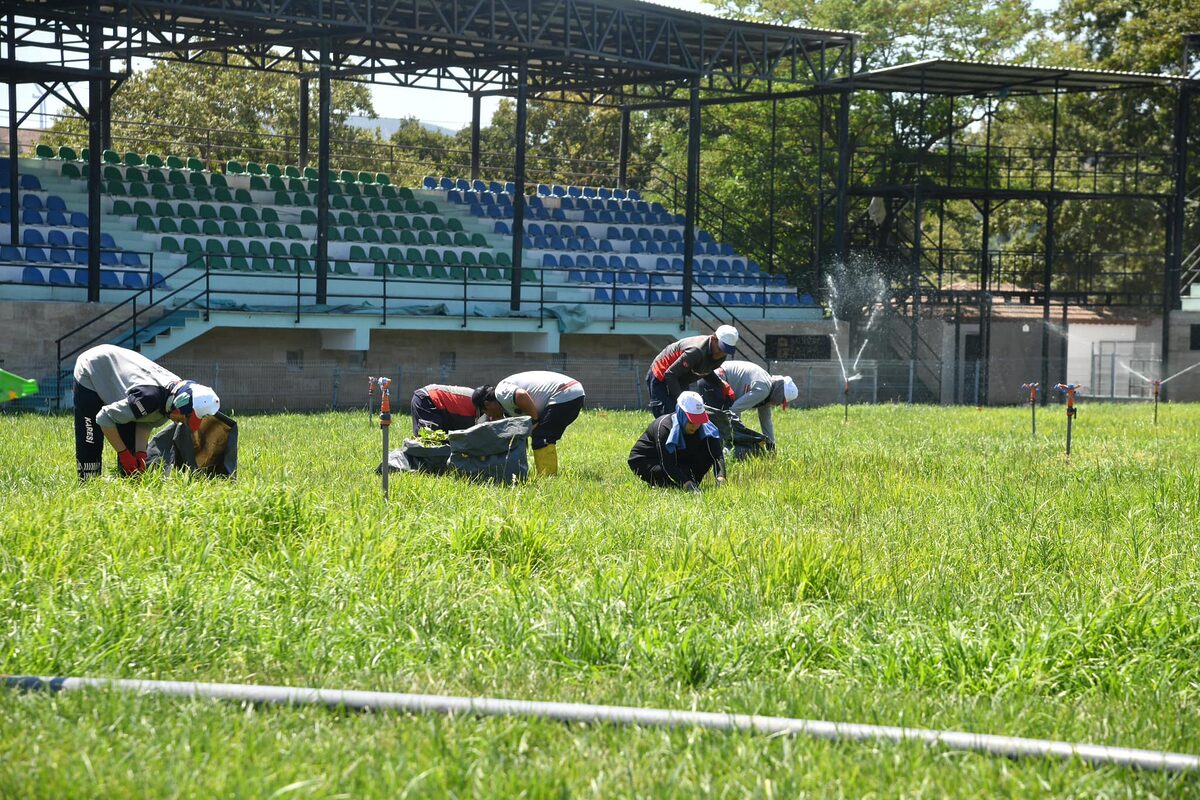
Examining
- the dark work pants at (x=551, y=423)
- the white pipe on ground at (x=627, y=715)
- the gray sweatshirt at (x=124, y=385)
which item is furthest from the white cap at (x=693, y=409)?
the white pipe on ground at (x=627, y=715)

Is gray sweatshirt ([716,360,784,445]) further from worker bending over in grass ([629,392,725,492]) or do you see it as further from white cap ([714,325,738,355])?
worker bending over in grass ([629,392,725,492])

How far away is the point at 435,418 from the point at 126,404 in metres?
3.85

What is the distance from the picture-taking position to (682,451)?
13758 mm

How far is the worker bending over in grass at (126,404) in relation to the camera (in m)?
11.8

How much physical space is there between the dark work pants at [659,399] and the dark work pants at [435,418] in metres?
2.08

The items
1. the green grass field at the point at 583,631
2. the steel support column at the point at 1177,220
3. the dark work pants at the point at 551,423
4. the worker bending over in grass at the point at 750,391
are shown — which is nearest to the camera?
the green grass field at the point at 583,631

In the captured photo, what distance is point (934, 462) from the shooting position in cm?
1650

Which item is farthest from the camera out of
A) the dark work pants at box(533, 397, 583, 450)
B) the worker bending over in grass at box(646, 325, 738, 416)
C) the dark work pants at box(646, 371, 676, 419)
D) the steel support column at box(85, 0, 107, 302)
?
the steel support column at box(85, 0, 107, 302)

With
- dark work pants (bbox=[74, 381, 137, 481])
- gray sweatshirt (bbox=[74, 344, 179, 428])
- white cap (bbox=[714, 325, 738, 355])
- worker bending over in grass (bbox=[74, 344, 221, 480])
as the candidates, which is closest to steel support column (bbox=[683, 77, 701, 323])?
white cap (bbox=[714, 325, 738, 355])

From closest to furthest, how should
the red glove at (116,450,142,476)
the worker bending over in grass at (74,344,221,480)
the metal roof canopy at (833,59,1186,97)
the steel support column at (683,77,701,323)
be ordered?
1. the worker bending over in grass at (74,344,221,480)
2. the red glove at (116,450,142,476)
3. the steel support column at (683,77,701,323)
4. the metal roof canopy at (833,59,1186,97)

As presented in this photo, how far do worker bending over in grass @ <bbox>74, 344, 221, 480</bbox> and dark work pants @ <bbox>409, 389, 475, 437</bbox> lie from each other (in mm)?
2953

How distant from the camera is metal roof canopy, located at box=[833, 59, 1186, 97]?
35844mm

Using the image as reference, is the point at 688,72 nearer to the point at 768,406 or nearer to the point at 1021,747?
the point at 768,406

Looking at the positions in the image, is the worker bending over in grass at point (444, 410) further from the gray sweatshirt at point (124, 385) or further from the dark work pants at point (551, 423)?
the gray sweatshirt at point (124, 385)
